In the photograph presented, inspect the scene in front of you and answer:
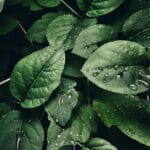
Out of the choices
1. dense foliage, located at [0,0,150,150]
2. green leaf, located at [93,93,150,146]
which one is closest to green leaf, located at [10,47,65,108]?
dense foliage, located at [0,0,150,150]

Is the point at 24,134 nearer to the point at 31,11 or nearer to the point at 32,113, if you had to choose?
the point at 32,113

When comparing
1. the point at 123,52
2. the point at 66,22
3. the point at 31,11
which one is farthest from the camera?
the point at 31,11

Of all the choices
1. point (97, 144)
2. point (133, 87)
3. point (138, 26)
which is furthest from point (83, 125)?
point (138, 26)

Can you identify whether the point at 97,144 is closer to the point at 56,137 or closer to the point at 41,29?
the point at 56,137

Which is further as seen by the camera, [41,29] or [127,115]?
[41,29]

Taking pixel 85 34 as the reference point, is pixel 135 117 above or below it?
below

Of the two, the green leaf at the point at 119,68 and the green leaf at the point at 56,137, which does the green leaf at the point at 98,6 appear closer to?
the green leaf at the point at 119,68

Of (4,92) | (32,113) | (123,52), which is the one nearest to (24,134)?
(32,113)
